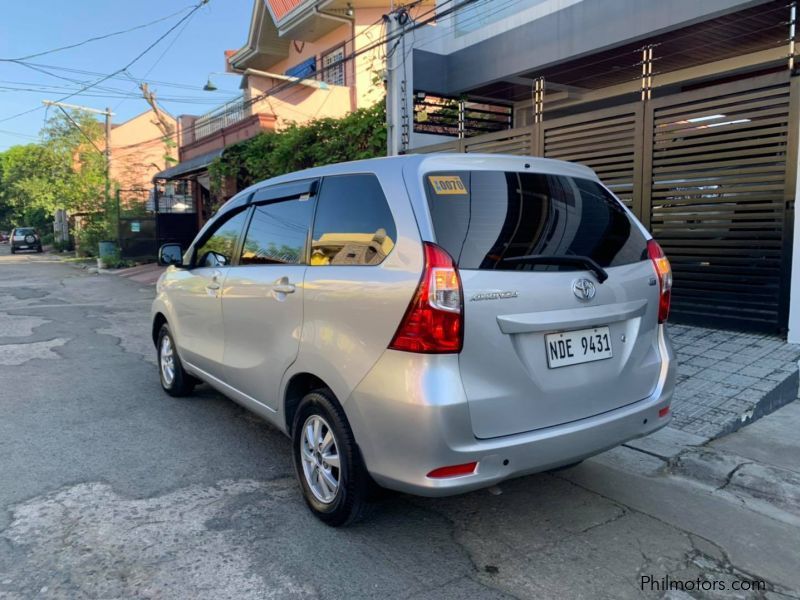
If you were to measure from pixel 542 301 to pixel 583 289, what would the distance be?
25 centimetres

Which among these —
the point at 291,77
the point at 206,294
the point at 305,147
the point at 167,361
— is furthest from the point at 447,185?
the point at 291,77

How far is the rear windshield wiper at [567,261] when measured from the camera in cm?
268

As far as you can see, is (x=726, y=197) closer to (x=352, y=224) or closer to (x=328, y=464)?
(x=352, y=224)

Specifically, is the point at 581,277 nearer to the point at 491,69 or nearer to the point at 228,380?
the point at 228,380

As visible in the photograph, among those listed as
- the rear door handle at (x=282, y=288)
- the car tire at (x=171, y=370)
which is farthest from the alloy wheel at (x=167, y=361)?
the rear door handle at (x=282, y=288)

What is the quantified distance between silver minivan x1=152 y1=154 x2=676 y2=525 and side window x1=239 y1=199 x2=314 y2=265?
2 cm

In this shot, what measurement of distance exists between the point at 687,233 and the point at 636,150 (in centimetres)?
114

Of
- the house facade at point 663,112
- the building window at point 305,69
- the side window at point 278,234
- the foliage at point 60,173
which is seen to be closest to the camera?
the side window at point 278,234

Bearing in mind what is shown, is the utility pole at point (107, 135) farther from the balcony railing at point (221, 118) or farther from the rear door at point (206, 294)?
the rear door at point (206, 294)

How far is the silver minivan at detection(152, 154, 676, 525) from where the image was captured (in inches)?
97.9

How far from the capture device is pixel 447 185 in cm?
277

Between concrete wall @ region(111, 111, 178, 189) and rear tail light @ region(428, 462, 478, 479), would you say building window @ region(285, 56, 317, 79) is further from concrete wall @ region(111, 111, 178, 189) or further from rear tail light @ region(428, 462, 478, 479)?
rear tail light @ region(428, 462, 478, 479)

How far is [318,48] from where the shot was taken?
Result: 20.1m

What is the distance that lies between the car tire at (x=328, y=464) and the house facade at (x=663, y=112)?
4717 mm
